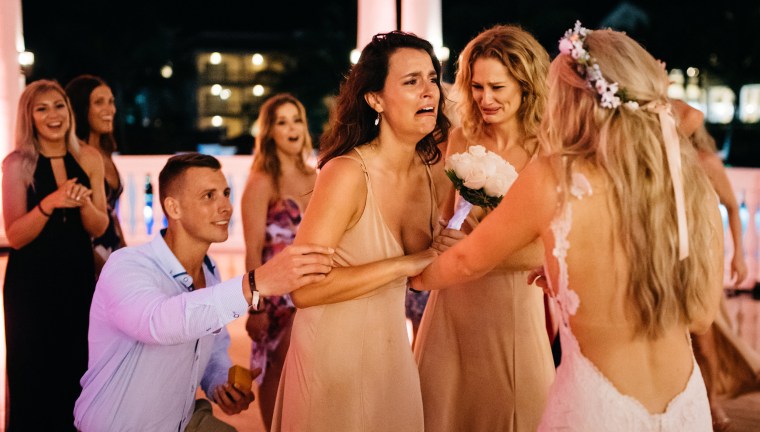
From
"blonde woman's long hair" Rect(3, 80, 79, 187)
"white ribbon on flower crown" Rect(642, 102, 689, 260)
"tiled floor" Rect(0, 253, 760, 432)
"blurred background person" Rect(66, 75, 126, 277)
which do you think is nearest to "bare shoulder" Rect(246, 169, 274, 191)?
"blurred background person" Rect(66, 75, 126, 277)

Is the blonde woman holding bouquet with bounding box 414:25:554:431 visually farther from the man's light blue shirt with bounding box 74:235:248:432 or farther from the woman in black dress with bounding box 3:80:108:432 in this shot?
the woman in black dress with bounding box 3:80:108:432

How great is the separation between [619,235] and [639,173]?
155 millimetres

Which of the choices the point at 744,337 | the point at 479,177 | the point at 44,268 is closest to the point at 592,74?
the point at 479,177

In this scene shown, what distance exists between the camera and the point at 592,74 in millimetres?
2004

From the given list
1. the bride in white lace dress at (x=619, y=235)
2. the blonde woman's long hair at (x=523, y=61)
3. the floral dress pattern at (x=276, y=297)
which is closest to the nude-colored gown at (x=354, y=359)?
the bride in white lace dress at (x=619, y=235)

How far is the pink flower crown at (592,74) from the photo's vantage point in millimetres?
1952

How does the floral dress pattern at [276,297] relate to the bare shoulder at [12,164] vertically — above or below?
below

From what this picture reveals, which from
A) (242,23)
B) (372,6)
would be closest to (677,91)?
(242,23)

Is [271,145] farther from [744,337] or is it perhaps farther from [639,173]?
[744,337]

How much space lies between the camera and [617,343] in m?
2.05

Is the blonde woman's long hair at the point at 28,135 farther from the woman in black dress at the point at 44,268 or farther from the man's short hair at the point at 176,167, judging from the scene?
the man's short hair at the point at 176,167

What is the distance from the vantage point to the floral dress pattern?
14.6ft

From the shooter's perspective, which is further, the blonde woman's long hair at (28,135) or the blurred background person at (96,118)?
the blurred background person at (96,118)

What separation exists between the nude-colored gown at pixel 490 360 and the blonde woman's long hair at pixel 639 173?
1100 millimetres
